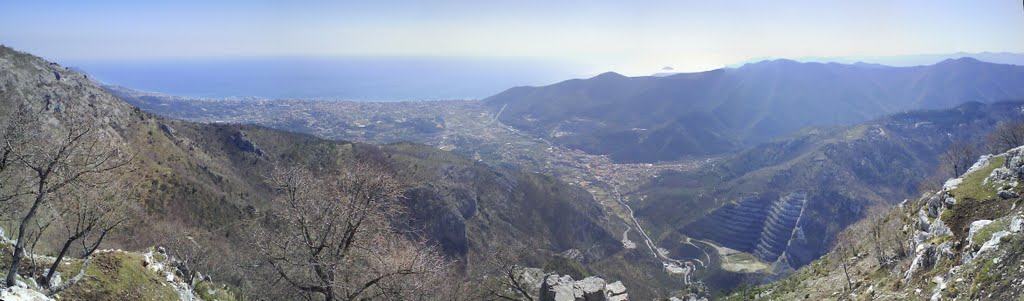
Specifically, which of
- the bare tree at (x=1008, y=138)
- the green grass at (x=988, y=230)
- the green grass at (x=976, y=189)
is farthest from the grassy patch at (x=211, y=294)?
the bare tree at (x=1008, y=138)

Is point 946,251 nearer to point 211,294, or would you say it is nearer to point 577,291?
point 577,291

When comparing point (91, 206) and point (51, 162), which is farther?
point (91, 206)

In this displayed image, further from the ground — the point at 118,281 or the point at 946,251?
the point at 946,251

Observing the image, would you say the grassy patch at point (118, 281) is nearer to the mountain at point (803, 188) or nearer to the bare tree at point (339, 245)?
the bare tree at point (339, 245)

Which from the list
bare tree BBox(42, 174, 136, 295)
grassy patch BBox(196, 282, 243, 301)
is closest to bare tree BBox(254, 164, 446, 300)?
bare tree BBox(42, 174, 136, 295)

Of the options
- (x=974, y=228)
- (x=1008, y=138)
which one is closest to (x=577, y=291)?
(x=974, y=228)
